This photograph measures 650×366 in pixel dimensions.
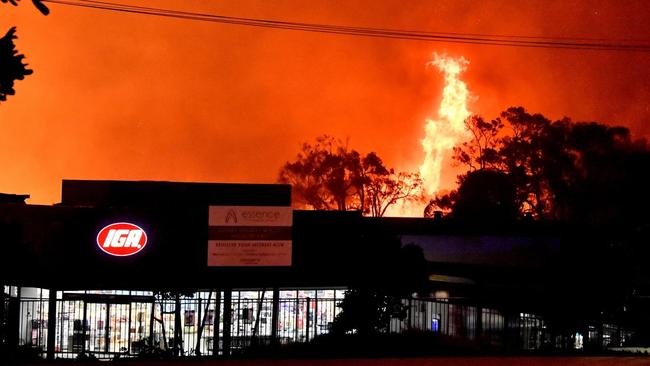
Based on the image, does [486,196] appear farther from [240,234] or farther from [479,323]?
[240,234]

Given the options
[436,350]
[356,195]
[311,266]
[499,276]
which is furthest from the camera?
[356,195]

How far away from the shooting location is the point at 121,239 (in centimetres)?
2288

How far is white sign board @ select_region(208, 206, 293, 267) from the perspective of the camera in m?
22.9

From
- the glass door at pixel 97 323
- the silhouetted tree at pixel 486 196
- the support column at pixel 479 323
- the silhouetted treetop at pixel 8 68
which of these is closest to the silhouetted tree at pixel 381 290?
the support column at pixel 479 323

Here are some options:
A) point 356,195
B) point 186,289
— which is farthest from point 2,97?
point 356,195

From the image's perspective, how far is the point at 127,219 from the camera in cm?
2286

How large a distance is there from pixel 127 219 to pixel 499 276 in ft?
59.5

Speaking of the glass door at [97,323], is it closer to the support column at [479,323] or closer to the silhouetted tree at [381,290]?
the silhouetted tree at [381,290]

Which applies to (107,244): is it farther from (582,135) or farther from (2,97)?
(582,135)

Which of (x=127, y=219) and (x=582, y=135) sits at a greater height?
(x=582, y=135)

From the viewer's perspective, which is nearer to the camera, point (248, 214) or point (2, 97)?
point (2, 97)

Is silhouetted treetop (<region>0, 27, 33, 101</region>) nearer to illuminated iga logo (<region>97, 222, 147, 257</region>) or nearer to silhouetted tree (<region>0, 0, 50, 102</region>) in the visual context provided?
silhouetted tree (<region>0, 0, 50, 102</region>)

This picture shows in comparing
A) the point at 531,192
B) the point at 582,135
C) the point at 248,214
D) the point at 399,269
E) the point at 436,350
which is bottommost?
the point at 436,350

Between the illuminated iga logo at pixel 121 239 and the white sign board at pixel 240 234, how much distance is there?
1.92m
